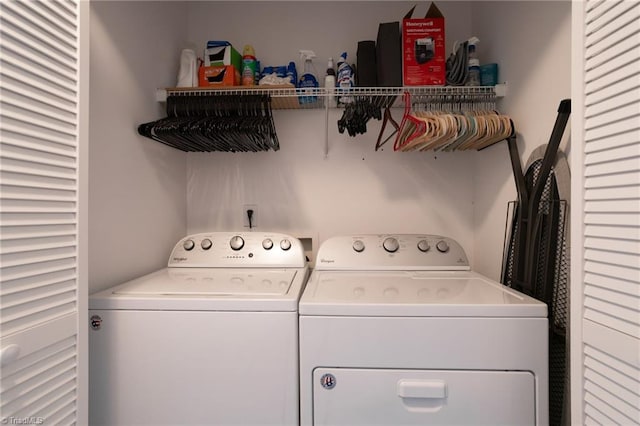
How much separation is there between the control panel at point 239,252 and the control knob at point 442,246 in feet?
2.14

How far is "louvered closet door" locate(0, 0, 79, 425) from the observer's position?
727 millimetres

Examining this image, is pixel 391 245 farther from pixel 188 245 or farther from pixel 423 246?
pixel 188 245

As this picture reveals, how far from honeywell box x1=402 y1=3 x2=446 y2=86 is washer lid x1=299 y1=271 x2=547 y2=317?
904mm

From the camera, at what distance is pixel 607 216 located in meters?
0.73

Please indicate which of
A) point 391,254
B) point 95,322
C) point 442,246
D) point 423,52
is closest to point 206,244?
point 95,322

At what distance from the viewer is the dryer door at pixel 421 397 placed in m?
1.02

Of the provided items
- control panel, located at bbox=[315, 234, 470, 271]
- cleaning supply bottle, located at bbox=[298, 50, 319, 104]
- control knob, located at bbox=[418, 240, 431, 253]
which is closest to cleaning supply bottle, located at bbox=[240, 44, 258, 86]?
cleaning supply bottle, located at bbox=[298, 50, 319, 104]

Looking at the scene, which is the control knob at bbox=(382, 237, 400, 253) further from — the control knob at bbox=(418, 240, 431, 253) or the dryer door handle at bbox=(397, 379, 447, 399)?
the dryer door handle at bbox=(397, 379, 447, 399)

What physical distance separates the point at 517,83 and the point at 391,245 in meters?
0.89

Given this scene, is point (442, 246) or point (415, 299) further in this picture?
point (442, 246)

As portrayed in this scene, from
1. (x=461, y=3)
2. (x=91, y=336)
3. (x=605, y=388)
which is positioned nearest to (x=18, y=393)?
(x=91, y=336)

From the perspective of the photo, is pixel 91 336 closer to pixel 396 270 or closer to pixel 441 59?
pixel 396 270

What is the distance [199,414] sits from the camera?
1064mm

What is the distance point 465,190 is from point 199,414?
1640 millimetres
